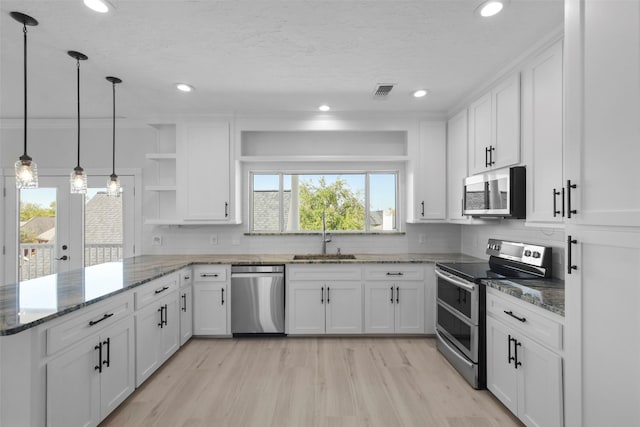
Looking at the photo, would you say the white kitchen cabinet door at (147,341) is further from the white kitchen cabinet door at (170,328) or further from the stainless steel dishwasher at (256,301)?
the stainless steel dishwasher at (256,301)

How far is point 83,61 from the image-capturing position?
8.62 ft

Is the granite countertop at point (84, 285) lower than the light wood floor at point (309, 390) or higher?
higher

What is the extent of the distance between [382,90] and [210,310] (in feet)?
9.63

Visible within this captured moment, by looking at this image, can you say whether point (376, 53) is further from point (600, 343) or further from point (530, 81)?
point (600, 343)

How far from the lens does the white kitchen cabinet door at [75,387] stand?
1686 mm

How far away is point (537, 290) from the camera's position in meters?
2.14

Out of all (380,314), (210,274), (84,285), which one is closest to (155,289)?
(84,285)

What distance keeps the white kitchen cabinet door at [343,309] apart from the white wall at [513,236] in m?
1.45

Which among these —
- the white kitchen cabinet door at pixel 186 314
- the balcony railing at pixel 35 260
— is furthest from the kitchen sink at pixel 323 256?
the balcony railing at pixel 35 260

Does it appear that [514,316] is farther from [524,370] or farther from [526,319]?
[524,370]

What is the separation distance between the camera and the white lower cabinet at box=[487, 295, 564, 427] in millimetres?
1822

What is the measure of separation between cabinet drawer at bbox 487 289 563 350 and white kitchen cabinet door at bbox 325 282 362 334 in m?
1.48

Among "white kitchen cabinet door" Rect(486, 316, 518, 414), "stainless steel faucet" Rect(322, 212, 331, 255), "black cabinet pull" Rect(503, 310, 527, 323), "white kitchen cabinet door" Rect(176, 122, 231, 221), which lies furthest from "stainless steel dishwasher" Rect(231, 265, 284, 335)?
"black cabinet pull" Rect(503, 310, 527, 323)

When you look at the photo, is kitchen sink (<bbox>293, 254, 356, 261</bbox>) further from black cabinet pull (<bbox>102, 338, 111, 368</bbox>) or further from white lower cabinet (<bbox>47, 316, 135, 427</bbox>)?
black cabinet pull (<bbox>102, 338, 111, 368</bbox>)
